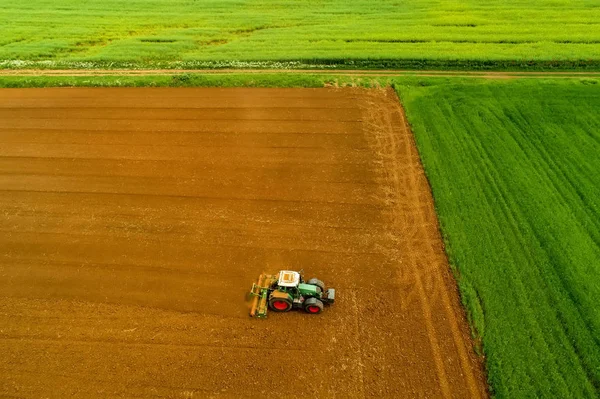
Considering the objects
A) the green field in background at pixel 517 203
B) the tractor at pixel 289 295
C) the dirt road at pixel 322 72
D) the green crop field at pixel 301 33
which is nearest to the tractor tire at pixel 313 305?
the tractor at pixel 289 295

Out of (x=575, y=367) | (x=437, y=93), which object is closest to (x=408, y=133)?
(x=437, y=93)

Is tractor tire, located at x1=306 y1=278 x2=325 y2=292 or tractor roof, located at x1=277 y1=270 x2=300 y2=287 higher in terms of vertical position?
tractor roof, located at x1=277 y1=270 x2=300 y2=287

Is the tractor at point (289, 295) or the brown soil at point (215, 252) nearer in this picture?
the brown soil at point (215, 252)

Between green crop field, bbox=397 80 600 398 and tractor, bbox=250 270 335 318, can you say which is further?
tractor, bbox=250 270 335 318

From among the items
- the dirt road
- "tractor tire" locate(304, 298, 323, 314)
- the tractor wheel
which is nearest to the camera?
"tractor tire" locate(304, 298, 323, 314)

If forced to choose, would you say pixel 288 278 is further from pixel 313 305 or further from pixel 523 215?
pixel 523 215

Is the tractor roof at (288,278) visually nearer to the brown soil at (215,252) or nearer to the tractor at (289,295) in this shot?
the tractor at (289,295)

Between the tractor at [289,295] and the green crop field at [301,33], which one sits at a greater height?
the green crop field at [301,33]

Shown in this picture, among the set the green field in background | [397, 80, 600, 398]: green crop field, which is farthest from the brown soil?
[397, 80, 600, 398]: green crop field

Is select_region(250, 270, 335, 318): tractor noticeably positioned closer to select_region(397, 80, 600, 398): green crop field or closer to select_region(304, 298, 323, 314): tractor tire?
→ select_region(304, 298, 323, 314): tractor tire
